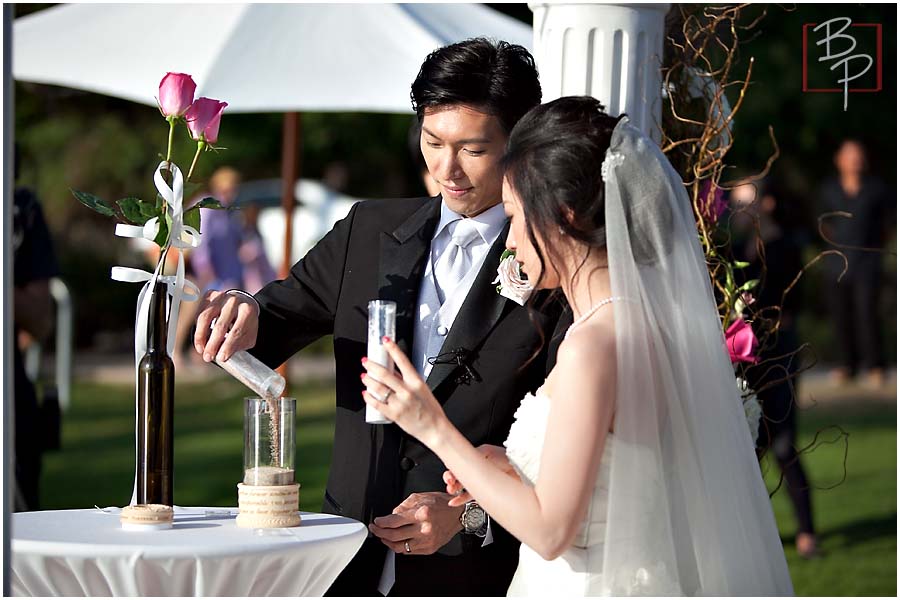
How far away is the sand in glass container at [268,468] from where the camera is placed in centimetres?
271

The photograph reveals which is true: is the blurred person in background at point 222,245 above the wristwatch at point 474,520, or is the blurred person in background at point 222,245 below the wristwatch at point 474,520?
above

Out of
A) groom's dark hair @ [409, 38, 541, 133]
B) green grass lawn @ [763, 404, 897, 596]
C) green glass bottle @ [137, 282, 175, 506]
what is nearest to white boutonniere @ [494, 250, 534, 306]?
groom's dark hair @ [409, 38, 541, 133]

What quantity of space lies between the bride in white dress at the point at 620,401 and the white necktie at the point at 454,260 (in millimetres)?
558

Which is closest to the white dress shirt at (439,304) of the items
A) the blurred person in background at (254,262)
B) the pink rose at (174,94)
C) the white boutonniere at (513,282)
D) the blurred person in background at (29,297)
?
the white boutonniere at (513,282)

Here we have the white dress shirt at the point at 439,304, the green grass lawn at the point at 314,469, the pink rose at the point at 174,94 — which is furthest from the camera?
the green grass lawn at the point at 314,469

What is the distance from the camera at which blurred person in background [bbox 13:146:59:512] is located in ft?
16.4

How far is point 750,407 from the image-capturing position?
3.31 m

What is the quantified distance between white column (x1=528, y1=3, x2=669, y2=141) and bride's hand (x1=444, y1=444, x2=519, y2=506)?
3.22ft

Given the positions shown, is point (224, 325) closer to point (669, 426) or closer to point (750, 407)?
point (669, 426)

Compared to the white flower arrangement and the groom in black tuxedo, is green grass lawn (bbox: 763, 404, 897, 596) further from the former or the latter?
the groom in black tuxedo

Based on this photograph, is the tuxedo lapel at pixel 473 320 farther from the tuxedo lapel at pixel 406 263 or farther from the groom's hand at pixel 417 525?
the groom's hand at pixel 417 525

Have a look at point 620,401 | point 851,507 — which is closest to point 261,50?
point 620,401

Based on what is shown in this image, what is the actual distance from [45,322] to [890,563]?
4162 millimetres

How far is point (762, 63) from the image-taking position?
499 inches
